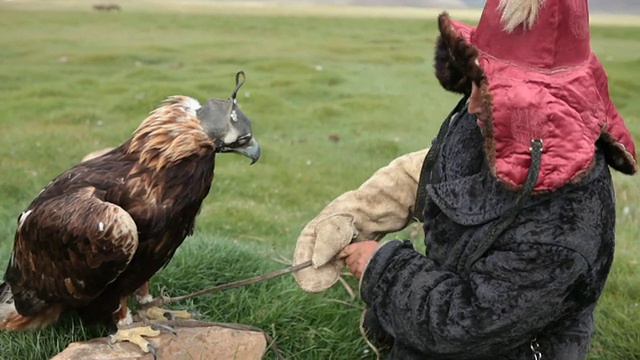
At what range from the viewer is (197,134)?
1937 millimetres

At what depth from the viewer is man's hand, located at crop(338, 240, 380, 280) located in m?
1.87

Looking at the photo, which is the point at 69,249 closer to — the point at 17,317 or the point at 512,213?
the point at 17,317

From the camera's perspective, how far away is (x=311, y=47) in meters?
9.87

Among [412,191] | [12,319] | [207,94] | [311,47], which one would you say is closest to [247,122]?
[412,191]

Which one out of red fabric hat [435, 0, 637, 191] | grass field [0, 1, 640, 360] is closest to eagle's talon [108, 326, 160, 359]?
grass field [0, 1, 640, 360]

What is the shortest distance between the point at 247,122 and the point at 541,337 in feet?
3.55

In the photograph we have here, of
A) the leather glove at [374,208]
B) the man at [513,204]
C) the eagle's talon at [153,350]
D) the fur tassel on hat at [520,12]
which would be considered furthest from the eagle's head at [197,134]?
the fur tassel on hat at [520,12]

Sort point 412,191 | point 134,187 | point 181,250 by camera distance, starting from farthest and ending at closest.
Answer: point 181,250 → point 412,191 → point 134,187

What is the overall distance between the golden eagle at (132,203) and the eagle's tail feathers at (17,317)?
0.76 ft

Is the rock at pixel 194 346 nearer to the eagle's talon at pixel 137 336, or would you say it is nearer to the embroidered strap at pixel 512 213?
the eagle's talon at pixel 137 336

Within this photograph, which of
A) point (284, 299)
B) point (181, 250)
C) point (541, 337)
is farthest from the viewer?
point (181, 250)

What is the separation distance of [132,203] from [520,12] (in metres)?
1.24

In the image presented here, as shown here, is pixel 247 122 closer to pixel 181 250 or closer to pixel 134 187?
pixel 134 187

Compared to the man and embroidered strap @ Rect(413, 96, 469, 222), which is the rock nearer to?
the man
